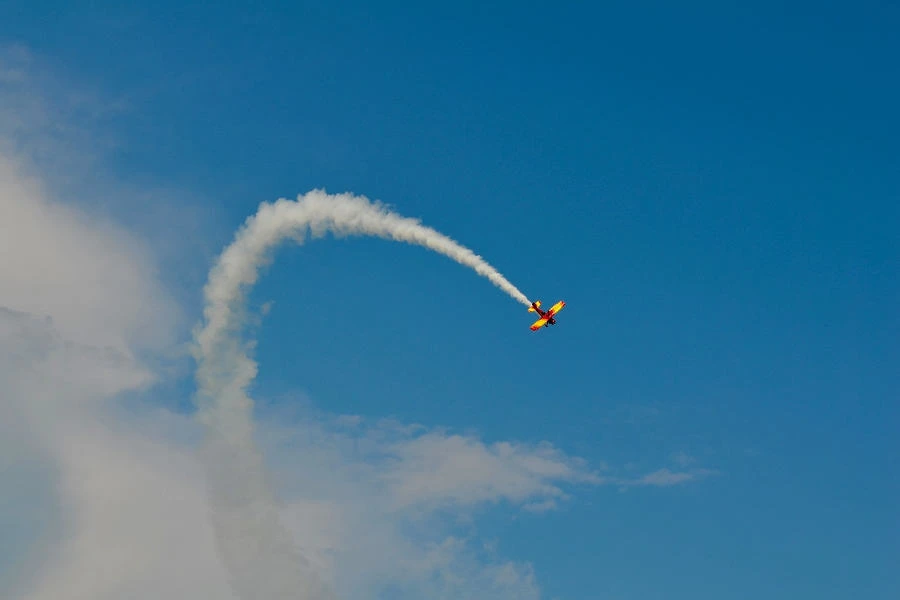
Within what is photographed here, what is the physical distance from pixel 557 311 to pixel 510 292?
25.6 ft

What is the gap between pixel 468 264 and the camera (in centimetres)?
11025

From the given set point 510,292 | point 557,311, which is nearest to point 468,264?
point 510,292

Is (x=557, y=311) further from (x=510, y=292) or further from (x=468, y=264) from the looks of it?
(x=468, y=264)

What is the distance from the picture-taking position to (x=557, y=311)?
10806 cm

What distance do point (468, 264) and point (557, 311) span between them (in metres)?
15.5

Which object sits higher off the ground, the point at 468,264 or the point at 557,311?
the point at 468,264

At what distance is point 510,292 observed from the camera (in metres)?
110

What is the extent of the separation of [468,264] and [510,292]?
7.84m
